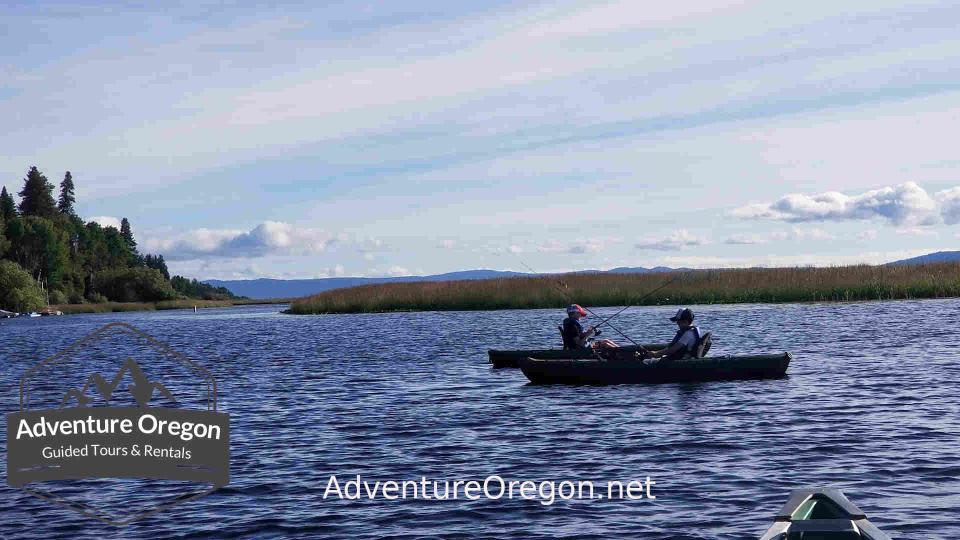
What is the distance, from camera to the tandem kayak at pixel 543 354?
89.1 ft

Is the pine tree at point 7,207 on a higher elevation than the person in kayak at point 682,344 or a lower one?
higher

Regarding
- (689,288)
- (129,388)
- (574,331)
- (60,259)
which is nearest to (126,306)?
(60,259)

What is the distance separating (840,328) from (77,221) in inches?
5198

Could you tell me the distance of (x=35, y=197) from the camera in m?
146

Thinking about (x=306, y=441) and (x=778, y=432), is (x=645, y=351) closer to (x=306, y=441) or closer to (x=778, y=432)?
(x=778, y=432)

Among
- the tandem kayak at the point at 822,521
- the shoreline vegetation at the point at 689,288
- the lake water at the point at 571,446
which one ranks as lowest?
the lake water at the point at 571,446

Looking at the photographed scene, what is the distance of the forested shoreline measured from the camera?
109 meters

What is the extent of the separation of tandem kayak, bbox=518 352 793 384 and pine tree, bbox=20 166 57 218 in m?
138

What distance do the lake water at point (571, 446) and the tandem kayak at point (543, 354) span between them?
619 millimetres

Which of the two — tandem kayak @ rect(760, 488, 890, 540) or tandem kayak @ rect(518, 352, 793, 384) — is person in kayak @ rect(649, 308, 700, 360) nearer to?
tandem kayak @ rect(518, 352, 793, 384)

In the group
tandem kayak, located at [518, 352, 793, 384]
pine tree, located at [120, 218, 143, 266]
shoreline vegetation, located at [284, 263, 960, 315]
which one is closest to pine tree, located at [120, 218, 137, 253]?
pine tree, located at [120, 218, 143, 266]

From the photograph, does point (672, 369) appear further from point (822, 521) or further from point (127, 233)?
point (127, 233)

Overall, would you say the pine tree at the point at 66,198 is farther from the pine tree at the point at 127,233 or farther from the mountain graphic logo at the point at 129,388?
the mountain graphic logo at the point at 129,388

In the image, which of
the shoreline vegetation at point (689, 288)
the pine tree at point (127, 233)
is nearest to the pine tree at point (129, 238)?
the pine tree at point (127, 233)
